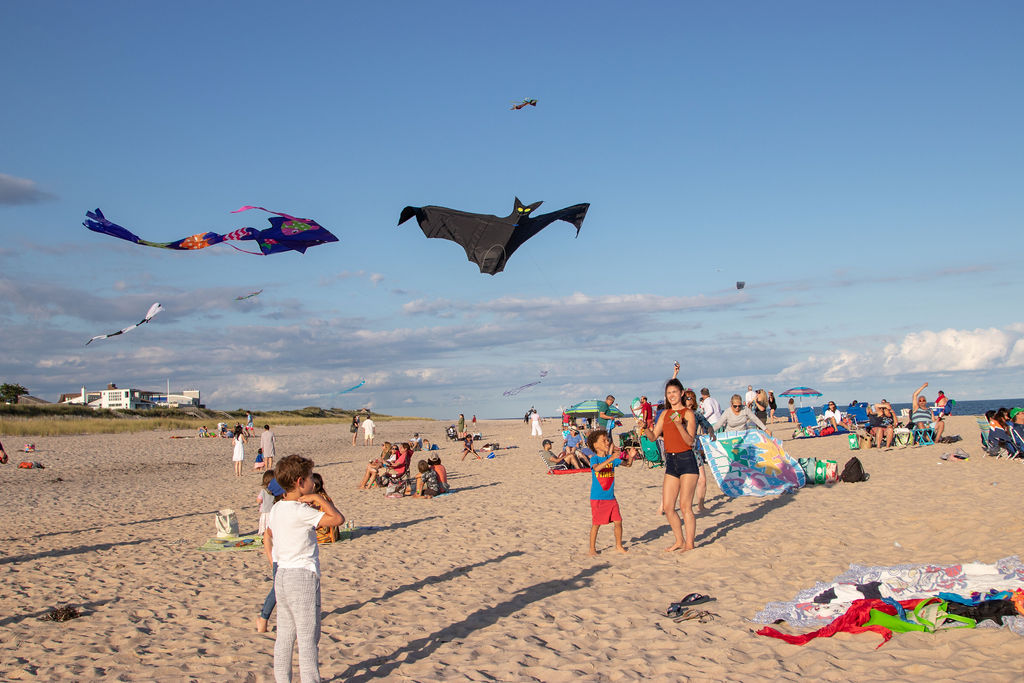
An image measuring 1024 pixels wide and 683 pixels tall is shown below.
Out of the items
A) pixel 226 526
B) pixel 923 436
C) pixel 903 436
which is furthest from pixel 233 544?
pixel 923 436

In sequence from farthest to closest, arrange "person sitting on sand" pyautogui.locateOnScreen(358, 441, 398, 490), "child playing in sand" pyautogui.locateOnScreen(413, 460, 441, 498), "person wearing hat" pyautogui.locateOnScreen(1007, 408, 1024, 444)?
A: "person sitting on sand" pyautogui.locateOnScreen(358, 441, 398, 490) → "child playing in sand" pyautogui.locateOnScreen(413, 460, 441, 498) → "person wearing hat" pyautogui.locateOnScreen(1007, 408, 1024, 444)

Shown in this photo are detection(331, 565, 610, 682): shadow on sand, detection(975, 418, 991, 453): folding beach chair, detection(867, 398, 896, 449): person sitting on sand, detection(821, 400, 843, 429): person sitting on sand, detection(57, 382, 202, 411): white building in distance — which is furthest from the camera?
detection(57, 382, 202, 411): white building in distance

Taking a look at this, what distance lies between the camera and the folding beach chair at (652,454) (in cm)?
1622

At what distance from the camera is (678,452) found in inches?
299

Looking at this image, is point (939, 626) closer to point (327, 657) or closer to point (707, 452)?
point (327, 657)

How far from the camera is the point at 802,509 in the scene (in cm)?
977

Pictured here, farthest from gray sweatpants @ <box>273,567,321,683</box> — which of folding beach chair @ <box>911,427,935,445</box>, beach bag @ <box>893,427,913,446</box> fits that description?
folding beach chair @ <box>911,427,935,445</box>

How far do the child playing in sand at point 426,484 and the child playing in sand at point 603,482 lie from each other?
6465mm

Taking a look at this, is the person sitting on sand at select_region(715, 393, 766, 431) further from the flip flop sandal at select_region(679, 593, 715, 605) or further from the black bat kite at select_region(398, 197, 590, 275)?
the flip flop sandal at select_region(679, 593, 715, 605)

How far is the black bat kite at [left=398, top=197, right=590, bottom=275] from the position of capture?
8.64 meters

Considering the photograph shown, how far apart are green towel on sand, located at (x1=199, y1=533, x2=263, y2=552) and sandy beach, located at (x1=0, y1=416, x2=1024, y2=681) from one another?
0.23 meters

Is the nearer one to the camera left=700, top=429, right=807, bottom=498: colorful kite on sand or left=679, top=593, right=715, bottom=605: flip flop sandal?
left=679, top=593, right=715, bottom=605: flip flop sandal

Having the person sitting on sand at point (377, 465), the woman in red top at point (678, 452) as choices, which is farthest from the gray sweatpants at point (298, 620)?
the person sitting on sand at point (377, 465)

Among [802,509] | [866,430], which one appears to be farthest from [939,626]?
[866,430]
